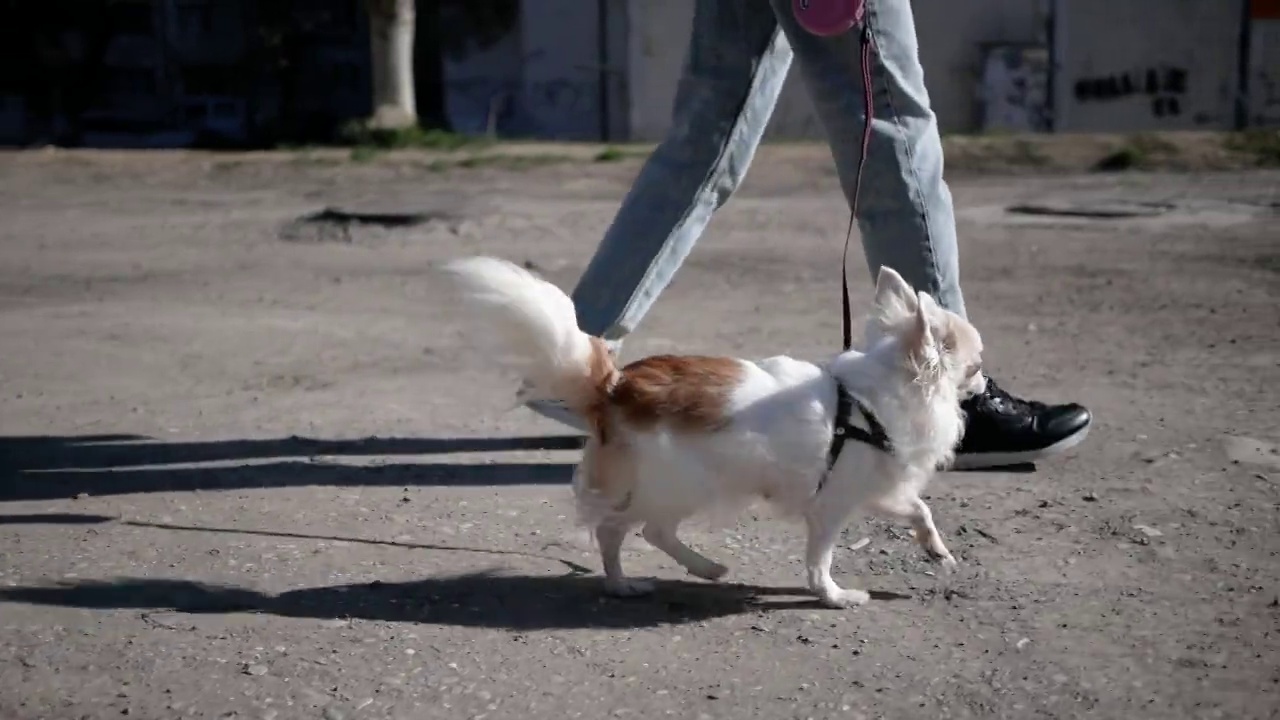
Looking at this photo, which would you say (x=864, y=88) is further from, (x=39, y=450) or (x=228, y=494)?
(x=39, y=450)

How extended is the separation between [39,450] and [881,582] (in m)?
2.52

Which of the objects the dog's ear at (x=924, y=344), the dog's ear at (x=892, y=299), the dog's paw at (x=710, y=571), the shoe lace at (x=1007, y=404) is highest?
the dog's ear at (x=892, y=299)

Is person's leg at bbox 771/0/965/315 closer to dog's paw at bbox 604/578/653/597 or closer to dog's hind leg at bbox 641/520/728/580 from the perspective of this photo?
dog's hind leg at bbox 641/520/728/580

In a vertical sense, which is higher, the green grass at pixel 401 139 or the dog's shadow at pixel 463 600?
the green grass at pixel 401 139

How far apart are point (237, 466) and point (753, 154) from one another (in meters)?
1.68

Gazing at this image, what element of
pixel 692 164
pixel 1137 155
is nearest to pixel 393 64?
pixel 1137 155

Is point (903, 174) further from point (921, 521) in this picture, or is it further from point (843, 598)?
point (843, 598)

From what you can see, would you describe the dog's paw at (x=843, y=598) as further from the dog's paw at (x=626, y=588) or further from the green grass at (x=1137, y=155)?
the green grass at (x=1137, y=155)

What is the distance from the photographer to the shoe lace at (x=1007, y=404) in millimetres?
3975

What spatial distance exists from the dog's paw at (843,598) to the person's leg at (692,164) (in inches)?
50.8

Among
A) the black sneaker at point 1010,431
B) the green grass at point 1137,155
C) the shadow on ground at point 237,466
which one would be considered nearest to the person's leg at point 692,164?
the shadow on ground at point 237,466

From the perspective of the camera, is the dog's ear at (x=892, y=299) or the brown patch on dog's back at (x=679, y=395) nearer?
the brown patch on dog's back at (x=679, y=395)

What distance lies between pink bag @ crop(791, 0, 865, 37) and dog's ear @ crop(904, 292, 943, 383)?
983 millimetres

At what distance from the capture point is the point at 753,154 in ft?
14.0
